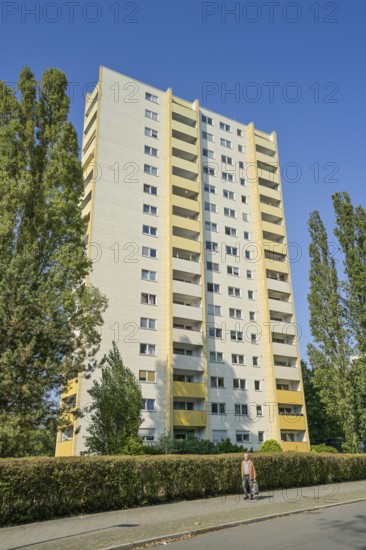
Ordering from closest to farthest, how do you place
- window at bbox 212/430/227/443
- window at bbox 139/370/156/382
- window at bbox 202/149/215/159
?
window at bbox 139/370/156/382 → window at bbox 212/430/227/443 → window at bbox 202/149/215/159

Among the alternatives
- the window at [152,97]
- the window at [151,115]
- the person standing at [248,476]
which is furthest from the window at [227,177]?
the person standing at [248,476]

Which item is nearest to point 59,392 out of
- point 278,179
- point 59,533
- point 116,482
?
point 116,482

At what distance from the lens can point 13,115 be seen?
66.3 ft

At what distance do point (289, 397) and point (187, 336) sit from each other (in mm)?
12462

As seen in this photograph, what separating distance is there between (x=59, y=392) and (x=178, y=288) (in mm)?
24157

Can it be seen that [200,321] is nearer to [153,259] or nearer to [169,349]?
[169,349]

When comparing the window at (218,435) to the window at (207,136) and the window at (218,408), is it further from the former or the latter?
the window at (207,136)

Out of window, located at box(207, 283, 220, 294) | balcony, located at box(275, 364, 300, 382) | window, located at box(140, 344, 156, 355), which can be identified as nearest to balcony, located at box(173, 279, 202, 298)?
window, located at box(207, 283, 220, 294)

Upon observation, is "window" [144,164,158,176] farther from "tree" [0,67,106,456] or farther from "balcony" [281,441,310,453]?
"balcony" [281,441,310,453]

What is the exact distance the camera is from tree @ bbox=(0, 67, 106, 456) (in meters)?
15.1

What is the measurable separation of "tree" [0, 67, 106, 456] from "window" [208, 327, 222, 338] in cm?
2296

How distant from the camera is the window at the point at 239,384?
134ft

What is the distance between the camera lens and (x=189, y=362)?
38.5 meters

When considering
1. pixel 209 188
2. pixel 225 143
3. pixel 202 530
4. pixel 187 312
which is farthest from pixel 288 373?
pixel 202 530
